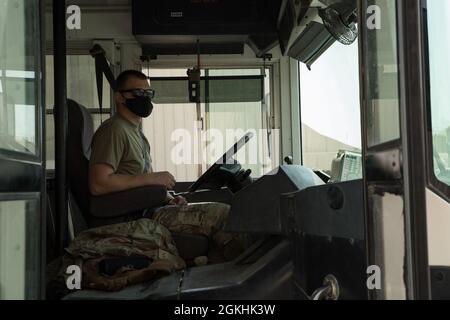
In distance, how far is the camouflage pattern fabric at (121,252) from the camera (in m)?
1.83

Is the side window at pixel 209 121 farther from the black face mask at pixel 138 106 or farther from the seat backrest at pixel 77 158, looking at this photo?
the seat backrest at pixel 77 158

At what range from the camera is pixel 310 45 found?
2945 mm

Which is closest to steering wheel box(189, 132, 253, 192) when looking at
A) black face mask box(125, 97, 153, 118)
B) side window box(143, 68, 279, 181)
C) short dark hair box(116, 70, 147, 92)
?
side window box(143, 68, 279, 181)

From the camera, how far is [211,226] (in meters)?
2.15

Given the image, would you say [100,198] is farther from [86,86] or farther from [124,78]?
[86,86]

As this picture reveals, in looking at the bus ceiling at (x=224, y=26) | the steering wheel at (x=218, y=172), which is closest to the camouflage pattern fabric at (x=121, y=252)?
the steering wheel at (x=218, y=172)

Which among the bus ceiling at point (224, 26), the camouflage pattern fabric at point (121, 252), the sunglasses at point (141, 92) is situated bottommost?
the camouflage pattern fabric at point (121, 252)

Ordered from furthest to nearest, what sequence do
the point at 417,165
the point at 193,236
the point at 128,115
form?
the point at 128,115, the point at 193,236, the point at 417,165

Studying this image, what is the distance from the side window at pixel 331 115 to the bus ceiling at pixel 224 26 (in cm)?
16

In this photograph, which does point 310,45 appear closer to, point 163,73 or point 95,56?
point 163,73

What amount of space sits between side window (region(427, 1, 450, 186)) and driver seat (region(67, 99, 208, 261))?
1.21 m

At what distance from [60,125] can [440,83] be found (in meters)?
1.59
